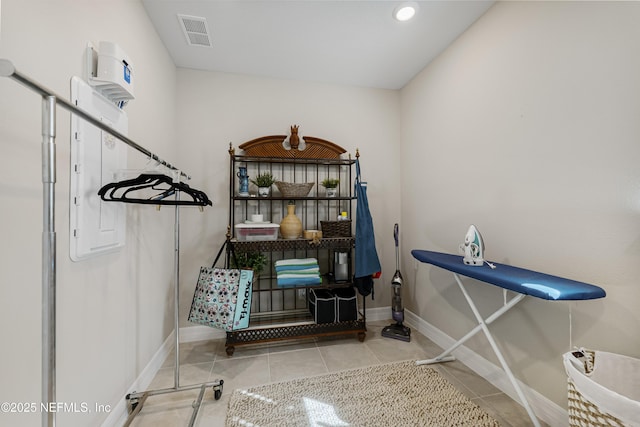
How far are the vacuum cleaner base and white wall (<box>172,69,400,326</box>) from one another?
400 mm

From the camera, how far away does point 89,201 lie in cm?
119

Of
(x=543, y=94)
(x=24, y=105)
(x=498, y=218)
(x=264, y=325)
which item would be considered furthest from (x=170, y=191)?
(x=543, y=94)

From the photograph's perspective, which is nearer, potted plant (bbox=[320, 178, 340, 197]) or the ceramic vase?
the ceramic vase

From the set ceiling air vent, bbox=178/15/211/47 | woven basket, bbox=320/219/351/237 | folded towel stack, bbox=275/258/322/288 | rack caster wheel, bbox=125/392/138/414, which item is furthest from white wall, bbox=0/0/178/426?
woven basket, bbox=320/219/351/237

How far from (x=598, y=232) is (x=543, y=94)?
32.7 inches

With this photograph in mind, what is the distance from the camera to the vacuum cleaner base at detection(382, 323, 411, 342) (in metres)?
2.43

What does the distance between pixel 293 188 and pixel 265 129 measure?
749 mm

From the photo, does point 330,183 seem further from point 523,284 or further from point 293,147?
point 523,284

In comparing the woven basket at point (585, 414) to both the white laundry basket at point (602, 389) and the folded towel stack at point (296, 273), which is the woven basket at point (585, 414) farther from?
the folded towel stack at point (296, 273)

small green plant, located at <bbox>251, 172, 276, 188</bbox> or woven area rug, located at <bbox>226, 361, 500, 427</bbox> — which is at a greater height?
small green plant, located at <bbox>251, 172, 276, 188</bbox>

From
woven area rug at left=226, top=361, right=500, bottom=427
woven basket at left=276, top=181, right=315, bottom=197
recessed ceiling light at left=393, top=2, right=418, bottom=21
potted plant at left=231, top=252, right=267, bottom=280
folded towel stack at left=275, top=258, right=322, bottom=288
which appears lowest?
woven area rug at left=226, top=361, right=500, bottom=427

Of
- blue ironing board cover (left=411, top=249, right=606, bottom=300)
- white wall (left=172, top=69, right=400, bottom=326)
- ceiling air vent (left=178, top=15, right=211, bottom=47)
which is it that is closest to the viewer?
blue ironing board cover (left=411, top=249, right=606, bottom=300)

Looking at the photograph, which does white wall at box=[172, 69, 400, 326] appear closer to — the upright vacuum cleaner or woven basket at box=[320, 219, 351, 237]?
the upright vacuum cleaner

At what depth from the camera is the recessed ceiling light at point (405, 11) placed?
1.75 meters
